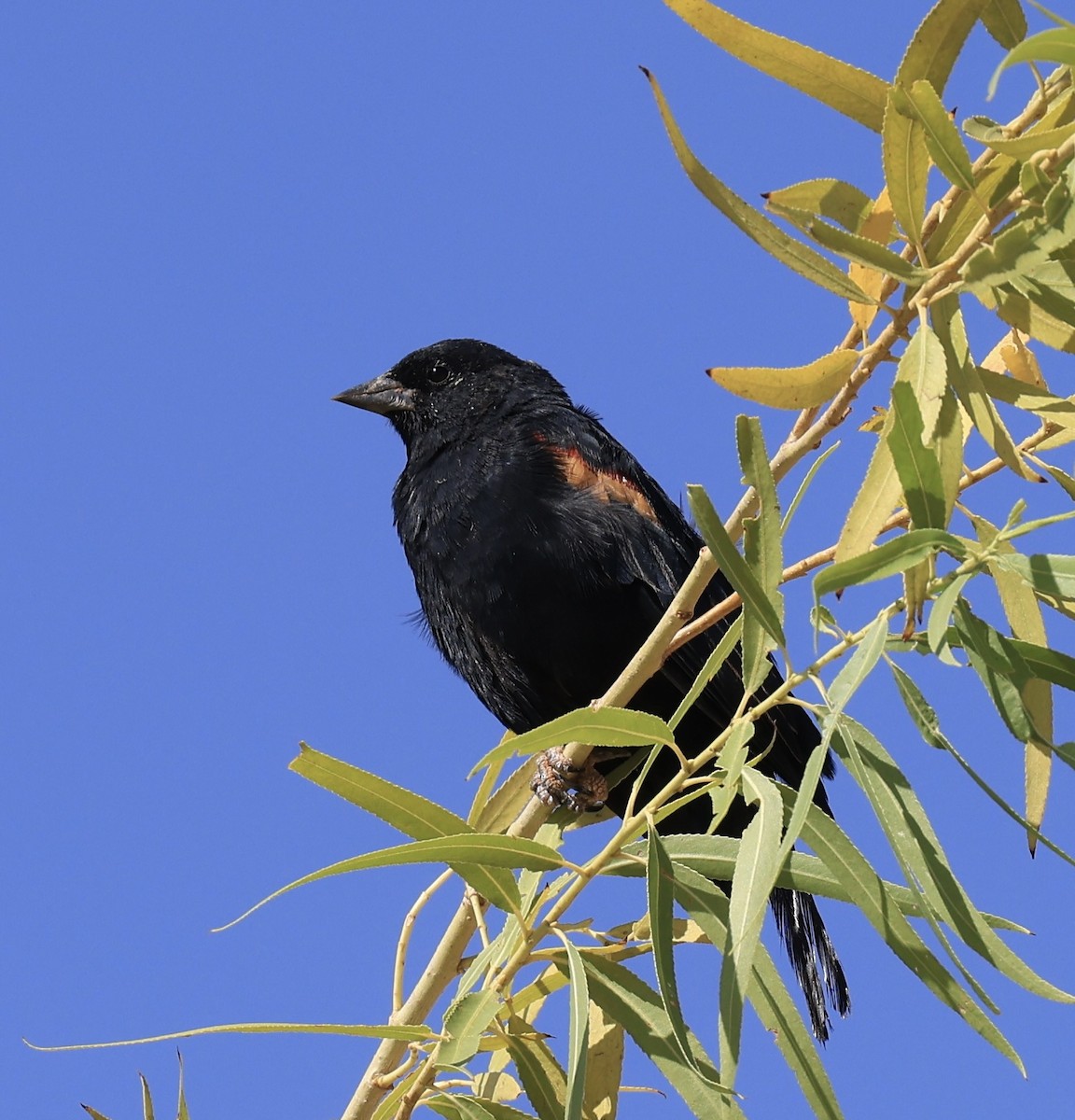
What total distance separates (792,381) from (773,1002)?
0.89m

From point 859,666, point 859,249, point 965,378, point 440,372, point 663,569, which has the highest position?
point 440,372

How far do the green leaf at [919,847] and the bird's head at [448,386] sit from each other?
10.3ft

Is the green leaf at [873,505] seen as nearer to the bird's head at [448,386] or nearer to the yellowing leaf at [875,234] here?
the yellowing leaf at [875,234]

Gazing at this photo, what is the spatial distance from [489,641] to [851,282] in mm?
2529

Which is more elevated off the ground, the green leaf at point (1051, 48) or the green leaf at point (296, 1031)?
the green leaf at point (1051, 48)

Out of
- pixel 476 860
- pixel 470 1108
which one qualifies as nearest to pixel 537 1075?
pixel 470 1108

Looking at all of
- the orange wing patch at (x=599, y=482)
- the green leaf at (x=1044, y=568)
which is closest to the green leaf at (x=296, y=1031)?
the green leaf at (x=1044, y=568)

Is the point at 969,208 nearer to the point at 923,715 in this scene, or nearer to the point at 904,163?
the point at 904,163

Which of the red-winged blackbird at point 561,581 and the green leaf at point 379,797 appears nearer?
the green leaf at point 379,797

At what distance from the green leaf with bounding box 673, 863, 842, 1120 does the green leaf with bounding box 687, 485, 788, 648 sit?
46cm

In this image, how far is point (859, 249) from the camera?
6.25ft

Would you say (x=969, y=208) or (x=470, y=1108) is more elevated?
(x=969, y=208)

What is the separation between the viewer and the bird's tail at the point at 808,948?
366cm

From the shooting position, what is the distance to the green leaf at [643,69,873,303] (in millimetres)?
1862
